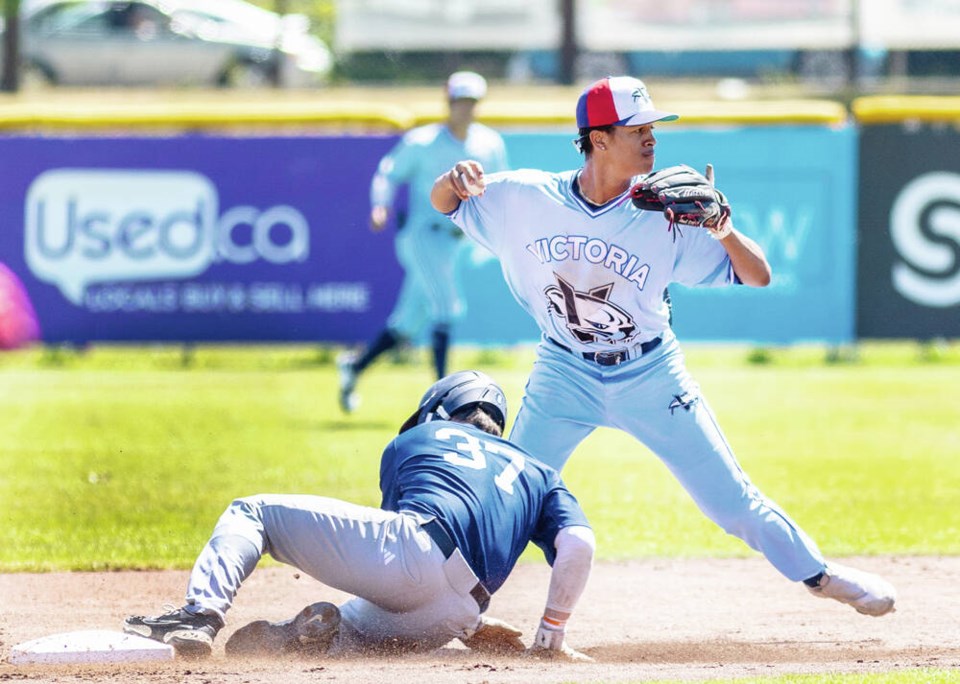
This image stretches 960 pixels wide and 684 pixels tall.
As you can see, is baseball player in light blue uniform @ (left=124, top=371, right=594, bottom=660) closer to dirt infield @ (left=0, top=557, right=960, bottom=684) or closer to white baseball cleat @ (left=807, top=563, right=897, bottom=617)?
dirt infield @ (left=0, top=557, right=960, bottom=684)

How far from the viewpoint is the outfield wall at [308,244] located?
15633mm

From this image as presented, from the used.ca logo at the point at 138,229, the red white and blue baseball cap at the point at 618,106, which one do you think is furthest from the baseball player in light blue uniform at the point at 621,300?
the used.ca logo at the point at 138,229

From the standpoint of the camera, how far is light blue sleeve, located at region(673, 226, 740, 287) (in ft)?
19.7

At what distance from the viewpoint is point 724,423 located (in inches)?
478

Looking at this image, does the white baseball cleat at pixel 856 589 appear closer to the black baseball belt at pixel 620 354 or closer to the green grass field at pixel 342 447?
the black baseball belt at pixel 620 354

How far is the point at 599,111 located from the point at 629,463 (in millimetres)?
5207

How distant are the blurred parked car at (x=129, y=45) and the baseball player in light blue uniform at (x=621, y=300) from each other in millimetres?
14123

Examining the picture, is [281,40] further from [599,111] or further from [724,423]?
[599,111]

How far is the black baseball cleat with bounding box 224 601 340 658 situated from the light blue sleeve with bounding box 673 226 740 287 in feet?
5.92

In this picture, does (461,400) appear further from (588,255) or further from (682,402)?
(682,402)

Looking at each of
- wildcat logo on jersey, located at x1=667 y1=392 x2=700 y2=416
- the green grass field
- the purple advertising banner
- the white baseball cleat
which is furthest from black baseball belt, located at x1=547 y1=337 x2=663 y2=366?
the purple advertising banner

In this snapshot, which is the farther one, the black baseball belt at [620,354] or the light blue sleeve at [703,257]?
the black baseball belt at [620,354]

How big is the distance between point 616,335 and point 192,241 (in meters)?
10.1

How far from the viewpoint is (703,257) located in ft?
19.8
